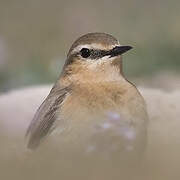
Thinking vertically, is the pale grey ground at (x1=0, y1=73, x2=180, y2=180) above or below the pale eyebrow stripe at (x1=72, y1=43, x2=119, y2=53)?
below

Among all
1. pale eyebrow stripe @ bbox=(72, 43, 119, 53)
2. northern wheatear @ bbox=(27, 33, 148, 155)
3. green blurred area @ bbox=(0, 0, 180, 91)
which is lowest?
green blurred area @ bbox=(0, 0, 180, 91)

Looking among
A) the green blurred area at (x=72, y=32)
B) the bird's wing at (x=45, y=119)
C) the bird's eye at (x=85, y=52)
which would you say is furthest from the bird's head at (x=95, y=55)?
the green blurred area at (x=72, y=32)

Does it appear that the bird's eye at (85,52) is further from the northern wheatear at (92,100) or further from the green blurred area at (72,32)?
the green blurred area at (72,32)

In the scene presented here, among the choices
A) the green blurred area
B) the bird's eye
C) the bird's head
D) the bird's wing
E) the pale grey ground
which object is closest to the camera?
the pale grey ground

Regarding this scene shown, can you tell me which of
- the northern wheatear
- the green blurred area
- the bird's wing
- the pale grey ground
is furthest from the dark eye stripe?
the green blurred area

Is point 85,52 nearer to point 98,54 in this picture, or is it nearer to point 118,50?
point 98,54

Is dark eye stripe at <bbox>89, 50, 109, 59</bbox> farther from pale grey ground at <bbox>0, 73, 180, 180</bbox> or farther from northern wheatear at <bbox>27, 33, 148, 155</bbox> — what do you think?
pale grey ground at <bbox>0, 73, 180, 180</bbox>

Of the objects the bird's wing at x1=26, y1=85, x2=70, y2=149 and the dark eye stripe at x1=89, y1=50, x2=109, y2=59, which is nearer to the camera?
the bird's wing at x1=26, y1=85, x2=70, y2=149

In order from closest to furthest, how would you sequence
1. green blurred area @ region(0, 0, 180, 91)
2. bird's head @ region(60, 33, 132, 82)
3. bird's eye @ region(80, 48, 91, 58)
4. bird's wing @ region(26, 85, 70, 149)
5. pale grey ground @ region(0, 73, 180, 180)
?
pale grey ground @ region(0, 73, 180, 180), bird's wing @ region(26, 85, 70, 149), bird's head @ region(60, 33, 132, 82), bird's eye @ region(80, 48, 91, 58), green blurred area @ region(0, 0, 180, 91)
